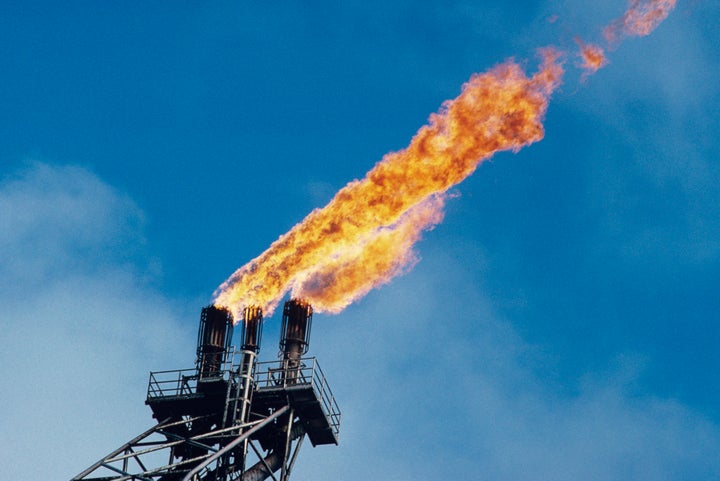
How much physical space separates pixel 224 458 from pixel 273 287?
9.88 metres

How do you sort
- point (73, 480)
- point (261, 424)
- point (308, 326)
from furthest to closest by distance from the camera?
point (308, 326) → point (261, 424) → point (73, 480)

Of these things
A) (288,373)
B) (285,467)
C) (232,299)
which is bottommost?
(285,467)

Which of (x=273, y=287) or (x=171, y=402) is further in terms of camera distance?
(x=273, y=287)

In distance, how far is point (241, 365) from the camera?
53.4 metres

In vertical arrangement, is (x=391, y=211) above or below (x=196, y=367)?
above


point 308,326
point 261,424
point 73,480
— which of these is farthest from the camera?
point 308,326

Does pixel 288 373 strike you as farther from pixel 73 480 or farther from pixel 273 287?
pixel 73 480

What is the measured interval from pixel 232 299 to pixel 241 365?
4471mm

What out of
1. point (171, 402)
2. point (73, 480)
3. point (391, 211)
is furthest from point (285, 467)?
point (391, 211)

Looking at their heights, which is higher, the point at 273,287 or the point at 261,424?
the point at 273,287

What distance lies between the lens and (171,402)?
5353 centimetres

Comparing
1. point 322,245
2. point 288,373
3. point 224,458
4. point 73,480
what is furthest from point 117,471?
point 322,245

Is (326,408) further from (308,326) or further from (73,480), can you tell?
(73,480)

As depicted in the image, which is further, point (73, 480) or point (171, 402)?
point (171, 402)
